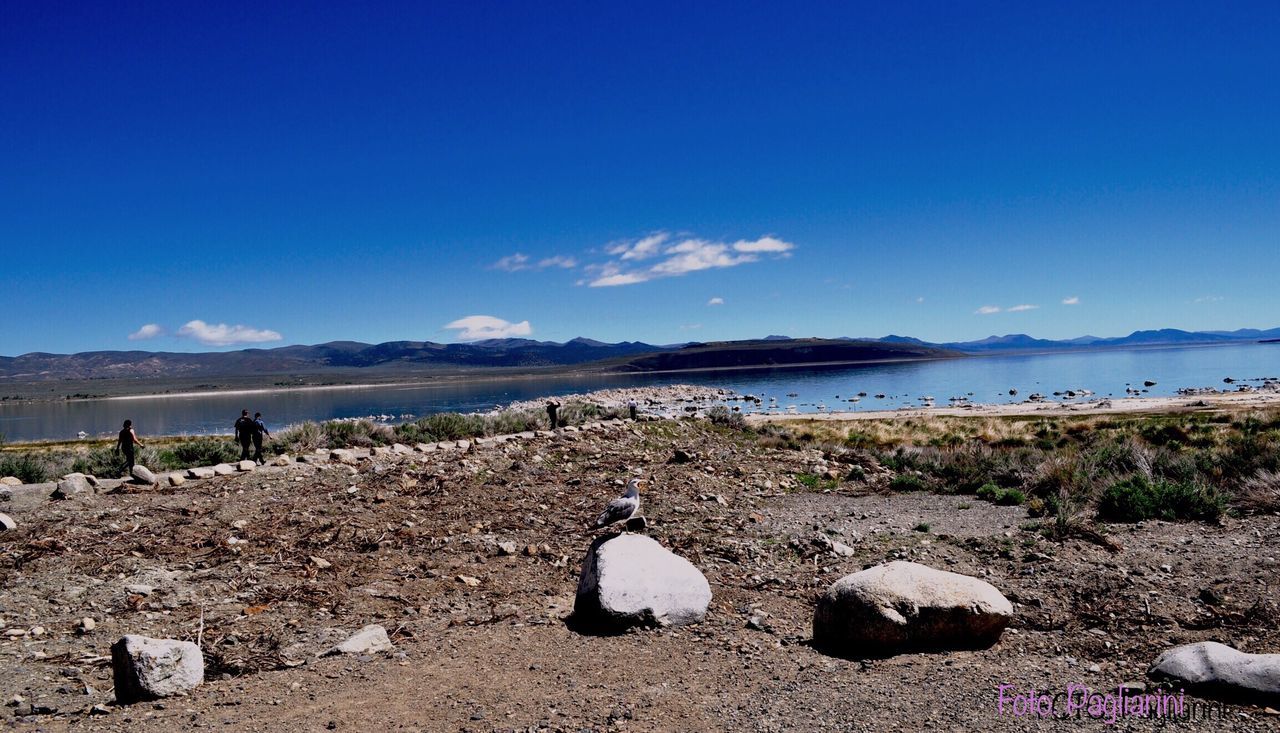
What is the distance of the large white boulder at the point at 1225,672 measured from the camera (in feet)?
15.9

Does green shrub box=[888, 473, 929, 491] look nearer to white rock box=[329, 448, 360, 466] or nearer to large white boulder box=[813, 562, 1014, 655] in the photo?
large white boulder box=[813, 562, 1014, 655]

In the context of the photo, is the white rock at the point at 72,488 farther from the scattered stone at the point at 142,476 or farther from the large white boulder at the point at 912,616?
the large white boulder at the point at 912,616

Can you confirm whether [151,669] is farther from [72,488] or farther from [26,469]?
[26,469]

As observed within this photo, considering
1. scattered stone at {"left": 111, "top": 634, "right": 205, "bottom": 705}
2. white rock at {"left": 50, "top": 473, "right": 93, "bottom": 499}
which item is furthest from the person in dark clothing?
scattered stone at {"left": 111, "top": 634, "right": 205, "bottom": 705}

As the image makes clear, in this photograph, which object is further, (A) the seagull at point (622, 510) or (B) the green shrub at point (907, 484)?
(B) the green shrub at point (907, 484)

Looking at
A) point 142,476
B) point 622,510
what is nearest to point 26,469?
point 142,476

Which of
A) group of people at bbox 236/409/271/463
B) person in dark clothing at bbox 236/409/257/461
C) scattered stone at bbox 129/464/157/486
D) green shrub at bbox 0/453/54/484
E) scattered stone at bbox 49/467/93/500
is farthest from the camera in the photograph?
person in dark clothing at bbox 236/409/257/461

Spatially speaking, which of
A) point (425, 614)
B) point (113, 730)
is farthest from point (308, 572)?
point (113, 730)

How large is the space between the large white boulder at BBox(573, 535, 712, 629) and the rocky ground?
198 millimetres

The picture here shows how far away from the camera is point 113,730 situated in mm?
4789

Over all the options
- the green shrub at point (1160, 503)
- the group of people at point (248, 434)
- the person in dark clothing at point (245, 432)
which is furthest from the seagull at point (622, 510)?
the person in dark clothing at point (245, 432)

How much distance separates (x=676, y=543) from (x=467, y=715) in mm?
5200

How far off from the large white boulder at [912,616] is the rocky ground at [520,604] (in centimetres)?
20

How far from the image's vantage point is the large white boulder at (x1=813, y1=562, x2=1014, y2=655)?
606 cm
